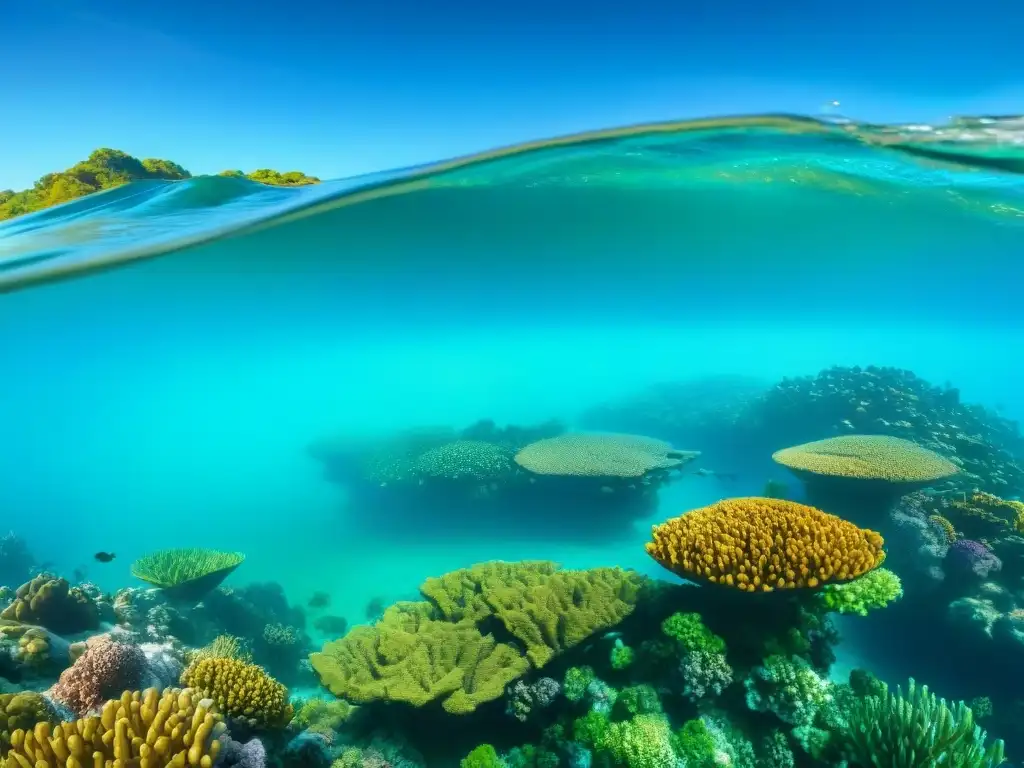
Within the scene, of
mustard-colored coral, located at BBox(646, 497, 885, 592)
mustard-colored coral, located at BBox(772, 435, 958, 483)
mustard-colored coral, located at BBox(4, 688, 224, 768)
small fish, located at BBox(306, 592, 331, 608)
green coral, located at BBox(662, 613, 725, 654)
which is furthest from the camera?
small fish, located at BBox(306, 592, 331, 608)

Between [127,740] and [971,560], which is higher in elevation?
[127,740]

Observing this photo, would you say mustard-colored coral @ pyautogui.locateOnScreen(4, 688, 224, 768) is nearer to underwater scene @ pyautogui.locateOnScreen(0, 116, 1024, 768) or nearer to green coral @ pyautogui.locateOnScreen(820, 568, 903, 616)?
underwater scene @ pyautogui.locateOnScreen(0, 116, 1024, 768)

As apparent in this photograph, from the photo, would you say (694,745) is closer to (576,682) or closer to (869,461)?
(576,682)

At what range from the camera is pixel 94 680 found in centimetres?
409

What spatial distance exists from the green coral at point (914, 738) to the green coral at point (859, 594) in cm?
79

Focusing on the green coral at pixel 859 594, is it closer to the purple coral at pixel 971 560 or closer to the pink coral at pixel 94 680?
the purple coral at pixel 971 560

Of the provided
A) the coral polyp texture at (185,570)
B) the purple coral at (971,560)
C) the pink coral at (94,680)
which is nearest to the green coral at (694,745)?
the pink coral at (94,680)

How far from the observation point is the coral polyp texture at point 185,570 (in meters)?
9.45

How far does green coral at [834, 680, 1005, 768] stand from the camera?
392 cm

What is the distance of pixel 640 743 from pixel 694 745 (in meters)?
0.46

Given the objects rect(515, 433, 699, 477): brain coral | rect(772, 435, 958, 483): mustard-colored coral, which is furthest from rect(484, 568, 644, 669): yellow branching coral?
rect(515, 433, 699, 477): brain coral

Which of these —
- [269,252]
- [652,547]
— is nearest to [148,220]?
[269,252]

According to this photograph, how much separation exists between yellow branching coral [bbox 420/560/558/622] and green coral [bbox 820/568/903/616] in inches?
112

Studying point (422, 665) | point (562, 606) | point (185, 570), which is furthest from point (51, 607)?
point (562, 606)
